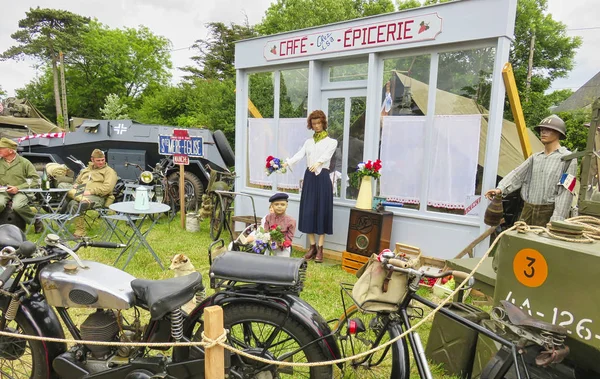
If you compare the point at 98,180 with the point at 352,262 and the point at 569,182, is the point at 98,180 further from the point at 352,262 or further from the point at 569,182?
the point at 569,182

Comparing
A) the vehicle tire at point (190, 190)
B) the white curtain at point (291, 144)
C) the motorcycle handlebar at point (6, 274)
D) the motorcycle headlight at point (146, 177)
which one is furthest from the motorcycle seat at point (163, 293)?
the vehicle tire at point (190, 190)

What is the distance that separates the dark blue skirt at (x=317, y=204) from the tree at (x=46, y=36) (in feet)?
86.9

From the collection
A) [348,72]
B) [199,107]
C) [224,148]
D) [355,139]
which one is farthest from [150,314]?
[199,107]

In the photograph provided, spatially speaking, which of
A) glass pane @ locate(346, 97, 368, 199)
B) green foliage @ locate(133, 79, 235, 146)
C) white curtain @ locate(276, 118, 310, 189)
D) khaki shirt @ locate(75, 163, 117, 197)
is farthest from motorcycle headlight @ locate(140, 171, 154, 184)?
green foliage @ locate(133, 79, 235, 146)

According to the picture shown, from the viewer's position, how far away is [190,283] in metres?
1.98

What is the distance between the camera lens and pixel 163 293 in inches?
74.7

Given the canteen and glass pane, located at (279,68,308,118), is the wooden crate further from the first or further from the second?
the canteen

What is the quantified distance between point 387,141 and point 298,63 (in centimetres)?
187

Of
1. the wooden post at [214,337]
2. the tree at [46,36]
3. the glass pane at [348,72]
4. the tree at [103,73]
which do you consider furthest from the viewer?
the tree at [103,73]

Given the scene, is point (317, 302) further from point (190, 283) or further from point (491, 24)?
point (491, 24)

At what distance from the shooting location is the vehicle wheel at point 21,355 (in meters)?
2.13

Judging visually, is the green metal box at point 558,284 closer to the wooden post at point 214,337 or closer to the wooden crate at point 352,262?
the wooden post at point 214,337

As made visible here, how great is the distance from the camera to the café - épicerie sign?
4493 mm

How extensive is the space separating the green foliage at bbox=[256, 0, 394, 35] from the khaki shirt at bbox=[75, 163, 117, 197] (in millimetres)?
17320
